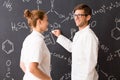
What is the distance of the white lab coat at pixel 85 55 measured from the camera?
8.49 ft

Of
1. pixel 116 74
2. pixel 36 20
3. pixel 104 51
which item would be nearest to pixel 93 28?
pixel 104 51

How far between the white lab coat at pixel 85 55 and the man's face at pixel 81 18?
0.24ft

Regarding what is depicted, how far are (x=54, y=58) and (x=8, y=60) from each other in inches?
22.6

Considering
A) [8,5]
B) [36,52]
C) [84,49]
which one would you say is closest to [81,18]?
[84,49]

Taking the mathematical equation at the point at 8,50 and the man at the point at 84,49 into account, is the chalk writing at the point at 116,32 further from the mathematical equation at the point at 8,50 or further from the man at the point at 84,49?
the mathematical equation at the point at 8,50

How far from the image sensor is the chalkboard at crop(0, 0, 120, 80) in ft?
9.56

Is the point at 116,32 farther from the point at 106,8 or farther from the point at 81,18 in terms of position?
the point at 81,18

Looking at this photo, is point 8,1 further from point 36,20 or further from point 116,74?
point 116,74

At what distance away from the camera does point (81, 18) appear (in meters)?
2.74

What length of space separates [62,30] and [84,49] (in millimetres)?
528

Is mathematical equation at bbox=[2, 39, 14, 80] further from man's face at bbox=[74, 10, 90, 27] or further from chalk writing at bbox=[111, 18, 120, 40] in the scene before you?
chalk writing at bbox=[111, 18, 120, 40]

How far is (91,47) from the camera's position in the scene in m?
2.58

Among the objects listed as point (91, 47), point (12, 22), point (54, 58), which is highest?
point (12, 22)

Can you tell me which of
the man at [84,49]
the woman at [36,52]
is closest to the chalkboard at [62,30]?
the man at [84,49]
